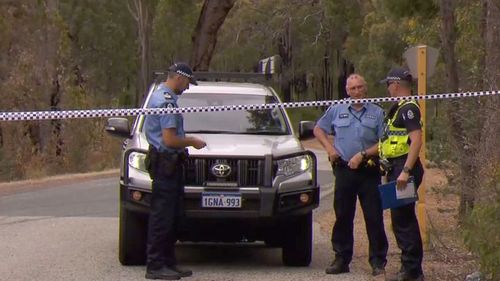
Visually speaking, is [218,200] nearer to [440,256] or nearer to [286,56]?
[440,256]

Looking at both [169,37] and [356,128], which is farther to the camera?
[169,37]

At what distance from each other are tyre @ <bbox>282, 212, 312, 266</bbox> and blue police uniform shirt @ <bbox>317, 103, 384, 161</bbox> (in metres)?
0.80

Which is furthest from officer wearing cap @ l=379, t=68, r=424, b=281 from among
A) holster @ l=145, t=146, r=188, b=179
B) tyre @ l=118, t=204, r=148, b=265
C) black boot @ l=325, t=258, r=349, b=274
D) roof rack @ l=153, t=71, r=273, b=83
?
roof rack @ l=153, t=71, r=273, b=83

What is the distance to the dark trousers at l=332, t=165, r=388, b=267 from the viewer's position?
28.9 feet

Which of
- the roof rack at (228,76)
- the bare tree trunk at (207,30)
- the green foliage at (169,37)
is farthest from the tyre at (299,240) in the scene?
the green foliage at (169,37)

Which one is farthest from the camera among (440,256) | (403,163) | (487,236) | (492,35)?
(492,35)

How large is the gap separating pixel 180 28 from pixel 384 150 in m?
44.1

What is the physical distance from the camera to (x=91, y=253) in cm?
1032

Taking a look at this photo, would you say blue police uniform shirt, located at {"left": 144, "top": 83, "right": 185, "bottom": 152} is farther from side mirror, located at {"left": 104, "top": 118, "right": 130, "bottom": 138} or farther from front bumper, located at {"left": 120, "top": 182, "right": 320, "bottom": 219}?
side mirror, located at {"left": 104, "top": 118, "right": 130, "bottom": 138}

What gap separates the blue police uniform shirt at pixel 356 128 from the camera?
28.7 feet

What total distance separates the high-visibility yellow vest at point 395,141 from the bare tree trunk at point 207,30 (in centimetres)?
1868

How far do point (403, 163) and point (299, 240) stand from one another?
5.19 ft

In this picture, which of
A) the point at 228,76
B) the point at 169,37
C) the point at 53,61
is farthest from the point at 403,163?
the point at 169,37

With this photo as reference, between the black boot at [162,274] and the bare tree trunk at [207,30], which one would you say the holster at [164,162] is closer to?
the black boot at [162,274]
